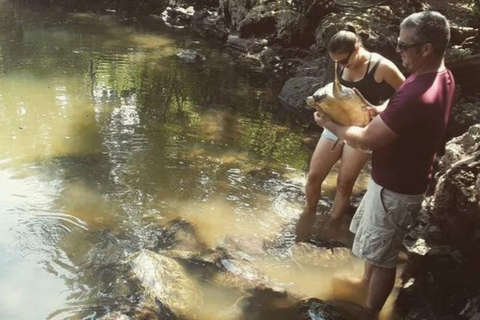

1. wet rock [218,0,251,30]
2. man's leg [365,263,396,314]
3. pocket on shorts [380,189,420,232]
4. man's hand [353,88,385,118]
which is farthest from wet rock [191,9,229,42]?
pocket on shorts [380,189,420,232]

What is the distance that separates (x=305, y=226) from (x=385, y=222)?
2.28 m

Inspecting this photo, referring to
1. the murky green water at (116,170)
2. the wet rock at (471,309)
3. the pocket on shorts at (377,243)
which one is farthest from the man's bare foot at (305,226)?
the wet rock at (471,309)

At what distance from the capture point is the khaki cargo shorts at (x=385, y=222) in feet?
12.2

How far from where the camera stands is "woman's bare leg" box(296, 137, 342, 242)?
5387mm

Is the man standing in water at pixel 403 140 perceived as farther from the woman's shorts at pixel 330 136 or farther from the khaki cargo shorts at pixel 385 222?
the woman's shorts at pixel 330 136

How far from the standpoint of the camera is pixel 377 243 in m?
3.81

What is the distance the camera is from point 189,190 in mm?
6723

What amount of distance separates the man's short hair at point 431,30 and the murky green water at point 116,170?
268cm

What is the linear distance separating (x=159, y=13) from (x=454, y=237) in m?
→ 21.6

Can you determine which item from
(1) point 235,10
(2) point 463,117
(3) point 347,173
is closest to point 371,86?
(3) point 347,173

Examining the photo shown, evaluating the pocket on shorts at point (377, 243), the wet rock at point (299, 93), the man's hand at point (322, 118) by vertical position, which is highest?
the man's hand at point (322, 118)

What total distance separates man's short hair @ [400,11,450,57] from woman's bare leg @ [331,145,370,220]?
194 centimetres

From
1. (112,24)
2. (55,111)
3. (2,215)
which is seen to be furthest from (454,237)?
(112,24)

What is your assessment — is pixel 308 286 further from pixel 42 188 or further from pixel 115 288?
pixel 42 188
